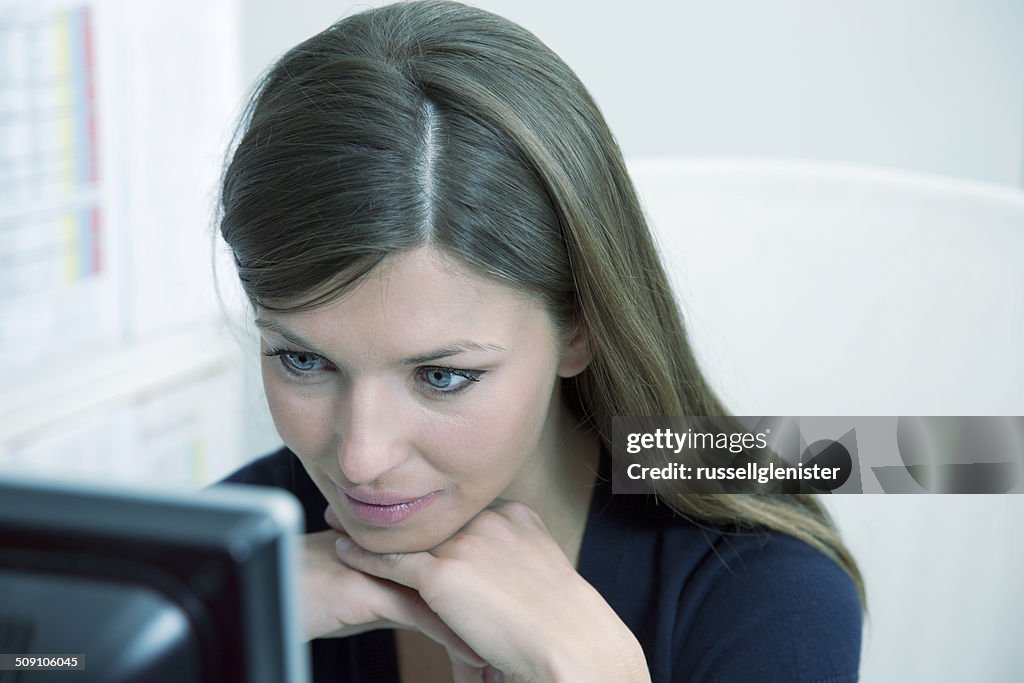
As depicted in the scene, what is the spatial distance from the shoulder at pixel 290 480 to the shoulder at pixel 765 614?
1.35ft

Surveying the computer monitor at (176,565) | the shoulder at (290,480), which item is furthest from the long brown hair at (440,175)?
the computer monitor at (176,565)

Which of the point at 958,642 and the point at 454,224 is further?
the point at 958,642

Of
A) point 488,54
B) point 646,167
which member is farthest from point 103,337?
point 488,54

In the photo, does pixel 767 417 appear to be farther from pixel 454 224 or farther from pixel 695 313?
pixel 454 224

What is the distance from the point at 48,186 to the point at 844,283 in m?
1.62

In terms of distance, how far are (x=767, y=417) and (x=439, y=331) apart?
675mm

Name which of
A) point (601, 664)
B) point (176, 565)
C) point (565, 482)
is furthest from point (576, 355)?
point (176, 565)

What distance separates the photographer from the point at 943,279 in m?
1.42

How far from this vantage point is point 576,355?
42.6 inches

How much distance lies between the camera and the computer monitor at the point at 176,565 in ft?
1.03

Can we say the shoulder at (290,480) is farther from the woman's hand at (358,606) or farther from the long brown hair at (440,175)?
the long brown hair at (440,175)

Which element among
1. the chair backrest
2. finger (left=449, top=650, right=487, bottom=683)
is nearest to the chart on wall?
the chair backrest

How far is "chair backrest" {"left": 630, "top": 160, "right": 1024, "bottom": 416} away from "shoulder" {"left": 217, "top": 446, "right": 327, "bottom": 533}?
50cm

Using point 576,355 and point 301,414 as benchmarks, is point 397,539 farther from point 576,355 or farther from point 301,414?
point 576,355
